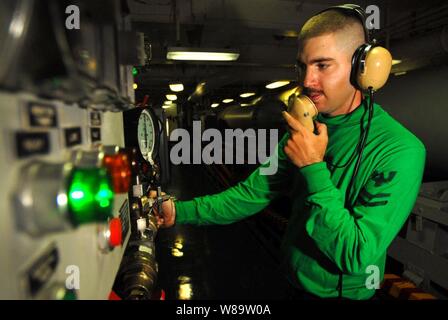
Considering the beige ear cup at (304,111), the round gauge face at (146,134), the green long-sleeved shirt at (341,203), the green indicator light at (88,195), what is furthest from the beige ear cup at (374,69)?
the round gauge face at (146,134)

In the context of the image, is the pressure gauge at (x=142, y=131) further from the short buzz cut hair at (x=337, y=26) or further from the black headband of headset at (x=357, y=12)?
the black headband of headset at (x=357, y=12)

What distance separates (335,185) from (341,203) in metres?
0.28

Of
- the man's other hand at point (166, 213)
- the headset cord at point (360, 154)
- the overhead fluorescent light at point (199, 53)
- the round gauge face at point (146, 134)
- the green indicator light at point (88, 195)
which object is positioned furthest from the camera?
the overhead fluorescent light at point (199, 53)

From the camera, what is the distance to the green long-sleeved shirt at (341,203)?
96 centimetres

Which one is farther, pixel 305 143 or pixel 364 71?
pixel 364 71

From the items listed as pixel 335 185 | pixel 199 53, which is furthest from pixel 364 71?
pixel 199 53

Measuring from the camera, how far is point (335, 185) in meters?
1.24

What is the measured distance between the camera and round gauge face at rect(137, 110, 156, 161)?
176 cm

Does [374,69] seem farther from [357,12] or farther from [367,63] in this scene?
[357,12]

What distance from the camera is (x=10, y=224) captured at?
16.8 inches

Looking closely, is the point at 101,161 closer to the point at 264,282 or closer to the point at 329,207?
the point at 329,207

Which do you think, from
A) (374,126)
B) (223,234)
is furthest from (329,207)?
(223,234)

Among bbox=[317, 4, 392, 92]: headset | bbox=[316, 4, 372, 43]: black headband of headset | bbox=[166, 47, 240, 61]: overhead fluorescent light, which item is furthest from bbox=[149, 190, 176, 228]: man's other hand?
bbox=[166, 47, 240, 61]: overhead fluorescent light

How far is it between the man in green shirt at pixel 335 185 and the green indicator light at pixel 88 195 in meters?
0.66
